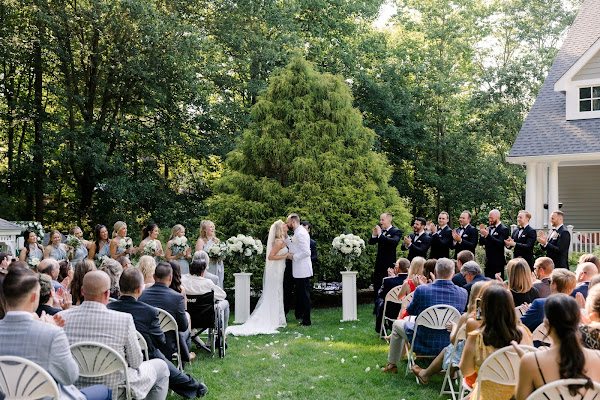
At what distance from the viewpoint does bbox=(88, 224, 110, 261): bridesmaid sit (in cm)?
1154

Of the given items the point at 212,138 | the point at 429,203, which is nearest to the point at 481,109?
the point at 429,203

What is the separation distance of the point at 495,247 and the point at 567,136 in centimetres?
717

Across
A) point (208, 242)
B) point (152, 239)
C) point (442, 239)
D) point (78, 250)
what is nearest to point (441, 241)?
point (442, 239)

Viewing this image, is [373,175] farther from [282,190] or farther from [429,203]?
[429,203]

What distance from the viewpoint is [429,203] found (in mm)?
26703

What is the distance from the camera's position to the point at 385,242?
11898mm

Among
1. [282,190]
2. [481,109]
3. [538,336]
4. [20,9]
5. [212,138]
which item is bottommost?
[538,336]

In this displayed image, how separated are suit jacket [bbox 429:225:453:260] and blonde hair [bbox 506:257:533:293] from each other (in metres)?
5.76

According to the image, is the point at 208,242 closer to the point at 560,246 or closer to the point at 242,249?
the point at 242,249

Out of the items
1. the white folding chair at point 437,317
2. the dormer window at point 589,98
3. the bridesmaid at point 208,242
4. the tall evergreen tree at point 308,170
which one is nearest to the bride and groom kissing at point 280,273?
the bridesmaid at point 208,242

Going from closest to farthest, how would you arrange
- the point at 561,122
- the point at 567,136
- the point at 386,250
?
the point at 386,250, the point at 567,136, the point at 561,122

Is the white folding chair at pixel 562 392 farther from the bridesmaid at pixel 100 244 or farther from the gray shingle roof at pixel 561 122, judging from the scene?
the gray shingle roof at pixel 561 122

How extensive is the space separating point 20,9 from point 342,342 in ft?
50.1

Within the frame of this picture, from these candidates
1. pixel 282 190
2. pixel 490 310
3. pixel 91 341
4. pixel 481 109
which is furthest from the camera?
pixel 481 109
